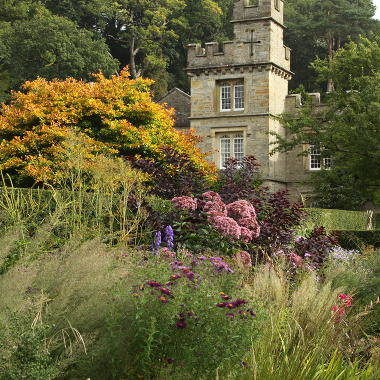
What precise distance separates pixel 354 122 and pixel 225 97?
35.6ft

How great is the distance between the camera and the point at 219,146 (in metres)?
30.4

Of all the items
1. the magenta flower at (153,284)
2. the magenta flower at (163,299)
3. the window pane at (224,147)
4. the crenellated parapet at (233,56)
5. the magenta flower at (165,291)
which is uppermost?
the crenellated parapet at (233,56)

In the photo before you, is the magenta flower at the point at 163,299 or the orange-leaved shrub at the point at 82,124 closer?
the magenta flower at the point at 163,299

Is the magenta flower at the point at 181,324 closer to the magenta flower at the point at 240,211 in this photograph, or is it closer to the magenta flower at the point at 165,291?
the magenta flower at the point at 165,291

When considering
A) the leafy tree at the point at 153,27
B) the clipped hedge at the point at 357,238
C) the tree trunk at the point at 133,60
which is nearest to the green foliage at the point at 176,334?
the clipped hedge at the point at 357,238

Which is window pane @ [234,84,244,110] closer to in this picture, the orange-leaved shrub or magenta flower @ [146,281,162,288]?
the orange-leaved shrub

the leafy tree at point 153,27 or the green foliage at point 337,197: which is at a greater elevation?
the leafy tree at point 153,27

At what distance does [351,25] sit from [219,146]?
59.3 ft

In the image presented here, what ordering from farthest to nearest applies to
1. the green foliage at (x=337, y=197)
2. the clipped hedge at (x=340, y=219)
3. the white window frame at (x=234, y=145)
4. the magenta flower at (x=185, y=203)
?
the white window frame at (x=234, y=145) < the green foliage at (x=337, y=197) < the clipped hedge at (x=340, y=219) < the magenta flower at (x=185, y=203)

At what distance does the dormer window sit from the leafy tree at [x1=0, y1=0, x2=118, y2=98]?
812 centimetres

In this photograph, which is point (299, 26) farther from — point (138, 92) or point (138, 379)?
point (138, 379)

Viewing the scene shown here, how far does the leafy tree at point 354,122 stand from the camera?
63.1 feet

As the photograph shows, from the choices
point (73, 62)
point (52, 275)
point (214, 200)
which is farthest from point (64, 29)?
point (52, 275)

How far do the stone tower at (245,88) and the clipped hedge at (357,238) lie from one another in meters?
12.4
